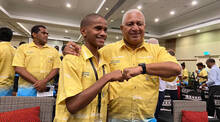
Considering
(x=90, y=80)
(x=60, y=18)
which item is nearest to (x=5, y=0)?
(x=60, y=18)

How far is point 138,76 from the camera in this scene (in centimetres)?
117

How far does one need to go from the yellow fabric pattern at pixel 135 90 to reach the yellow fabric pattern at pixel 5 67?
198cm

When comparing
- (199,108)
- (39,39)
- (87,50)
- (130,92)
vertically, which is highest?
(39,39)

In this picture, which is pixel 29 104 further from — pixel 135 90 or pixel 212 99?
pixel 212 99

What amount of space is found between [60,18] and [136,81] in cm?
892

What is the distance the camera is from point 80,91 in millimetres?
857

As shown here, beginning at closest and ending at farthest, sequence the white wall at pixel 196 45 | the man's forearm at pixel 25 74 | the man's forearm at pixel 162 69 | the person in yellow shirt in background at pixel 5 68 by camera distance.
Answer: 1. the man's forearm at pixel 162 69
2. the man's forearm at pixel 25 74
3. the person in yellow shirt in background at pixel 5 68
4. the white wall at pixel 196 45

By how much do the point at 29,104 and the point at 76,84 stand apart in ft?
2.86

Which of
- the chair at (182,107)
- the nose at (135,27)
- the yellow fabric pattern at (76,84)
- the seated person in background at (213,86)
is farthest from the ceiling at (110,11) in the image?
the yellow fabric pattern at (76,84)

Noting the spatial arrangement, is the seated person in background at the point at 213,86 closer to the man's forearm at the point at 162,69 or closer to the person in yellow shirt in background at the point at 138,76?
the person in yellow shirt in background at the point at 138,76

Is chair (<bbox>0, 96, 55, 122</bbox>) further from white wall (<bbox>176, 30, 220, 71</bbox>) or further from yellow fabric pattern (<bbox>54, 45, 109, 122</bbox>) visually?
white wall (<bbox>176, 30, 220, 71</bbox>)

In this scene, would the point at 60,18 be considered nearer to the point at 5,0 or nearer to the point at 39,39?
the point at 5,0

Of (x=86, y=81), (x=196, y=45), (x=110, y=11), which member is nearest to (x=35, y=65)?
(x=86, y=81)

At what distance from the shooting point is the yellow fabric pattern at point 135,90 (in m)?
1.14
